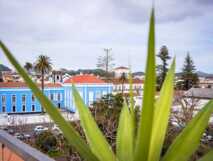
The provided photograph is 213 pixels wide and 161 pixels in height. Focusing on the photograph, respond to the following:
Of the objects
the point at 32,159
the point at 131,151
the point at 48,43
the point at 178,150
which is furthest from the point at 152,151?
the point at 48,43

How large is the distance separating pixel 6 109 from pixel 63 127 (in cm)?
2259

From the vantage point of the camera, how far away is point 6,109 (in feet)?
70.6

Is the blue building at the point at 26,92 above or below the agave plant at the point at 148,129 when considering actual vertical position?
below

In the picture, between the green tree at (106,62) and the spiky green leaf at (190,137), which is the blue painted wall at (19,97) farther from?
the spiky green leaf at (190,137)

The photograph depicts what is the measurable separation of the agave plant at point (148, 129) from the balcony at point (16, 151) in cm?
62

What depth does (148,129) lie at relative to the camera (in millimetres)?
409

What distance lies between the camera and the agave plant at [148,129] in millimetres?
392

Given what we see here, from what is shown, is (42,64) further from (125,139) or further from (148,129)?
(148,129)

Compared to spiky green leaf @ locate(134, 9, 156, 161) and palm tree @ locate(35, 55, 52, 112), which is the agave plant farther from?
palm tree @ locate(35, 55, 52, 112)

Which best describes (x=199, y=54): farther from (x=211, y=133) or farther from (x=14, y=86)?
(x=14, y=86)

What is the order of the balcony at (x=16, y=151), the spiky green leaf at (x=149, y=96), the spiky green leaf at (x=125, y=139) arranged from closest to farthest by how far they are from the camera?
the spiky green leaf at (x=149, y=96) < the spiky green leaf at (x=125, y=139) < the balcony at (x=16, y=151)

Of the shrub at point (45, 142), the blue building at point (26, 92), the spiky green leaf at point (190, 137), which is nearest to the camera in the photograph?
the spiky green leaf at point (190, 137)

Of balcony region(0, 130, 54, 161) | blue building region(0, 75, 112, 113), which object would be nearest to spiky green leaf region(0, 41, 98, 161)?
balcony region(0, 130, 54, 161)

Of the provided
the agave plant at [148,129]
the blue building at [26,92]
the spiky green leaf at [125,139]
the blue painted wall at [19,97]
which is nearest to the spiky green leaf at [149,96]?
the agave plant at [148,129]
